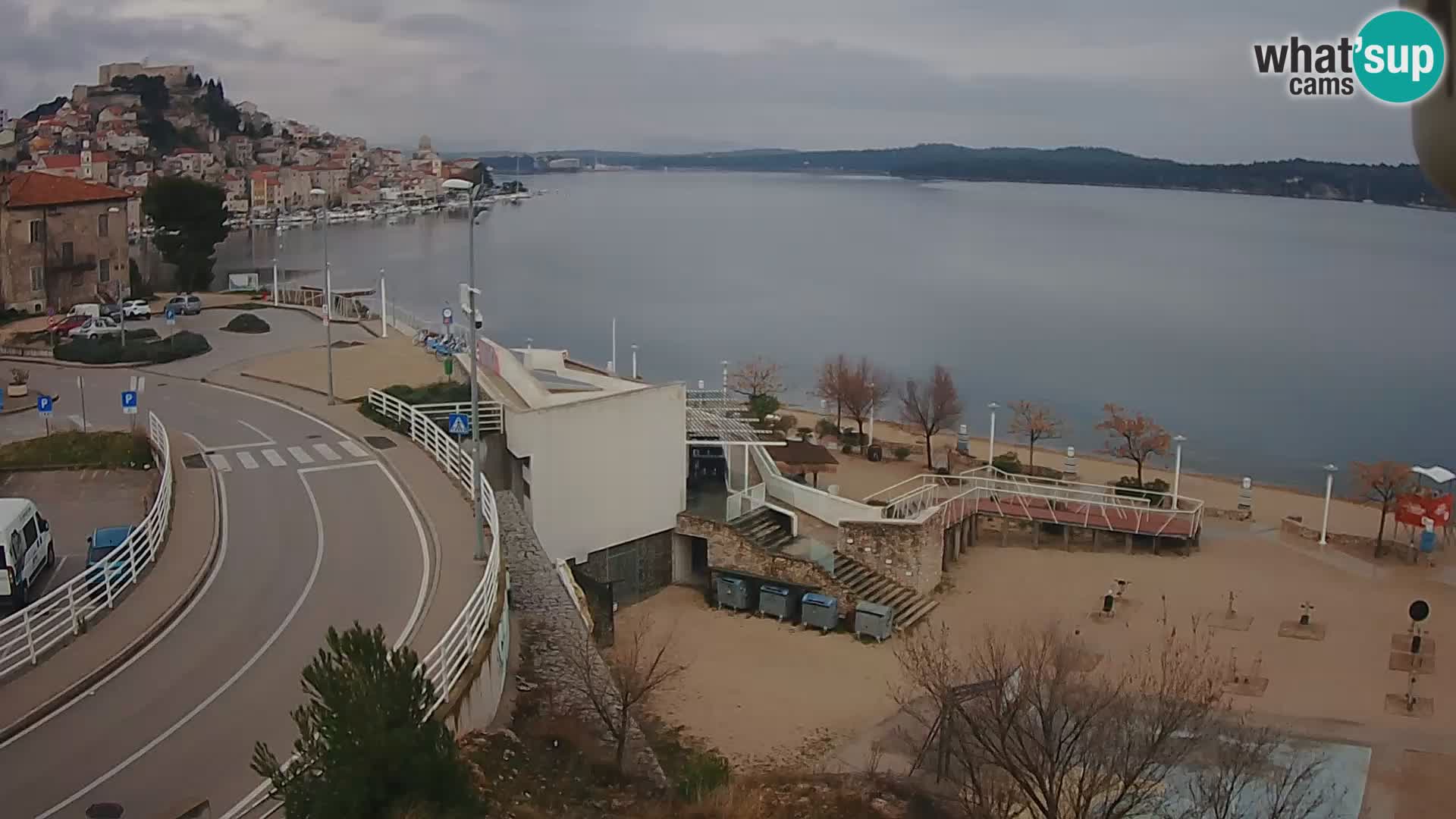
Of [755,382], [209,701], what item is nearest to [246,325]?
[755,382]

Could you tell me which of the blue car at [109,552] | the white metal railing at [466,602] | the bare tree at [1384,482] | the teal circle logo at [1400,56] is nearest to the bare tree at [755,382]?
the bare tree at [1384,482]

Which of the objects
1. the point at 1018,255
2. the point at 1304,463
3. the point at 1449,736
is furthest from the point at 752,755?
the point at 1018,255

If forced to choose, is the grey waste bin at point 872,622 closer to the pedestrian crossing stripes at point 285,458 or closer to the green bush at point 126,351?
the pedestrian crossing stripes at point 285,458

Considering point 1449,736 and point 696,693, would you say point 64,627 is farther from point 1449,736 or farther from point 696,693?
point 1449,736

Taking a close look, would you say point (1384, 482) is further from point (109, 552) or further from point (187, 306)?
point (187, 306)

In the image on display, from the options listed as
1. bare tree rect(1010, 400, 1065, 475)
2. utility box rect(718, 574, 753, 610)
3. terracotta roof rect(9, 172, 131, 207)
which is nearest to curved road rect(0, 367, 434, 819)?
utility box rect(718, 574, 753, 610)

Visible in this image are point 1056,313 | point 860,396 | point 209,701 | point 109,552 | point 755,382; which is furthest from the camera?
point 1056,313

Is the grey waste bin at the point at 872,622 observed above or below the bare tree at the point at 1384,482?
below
